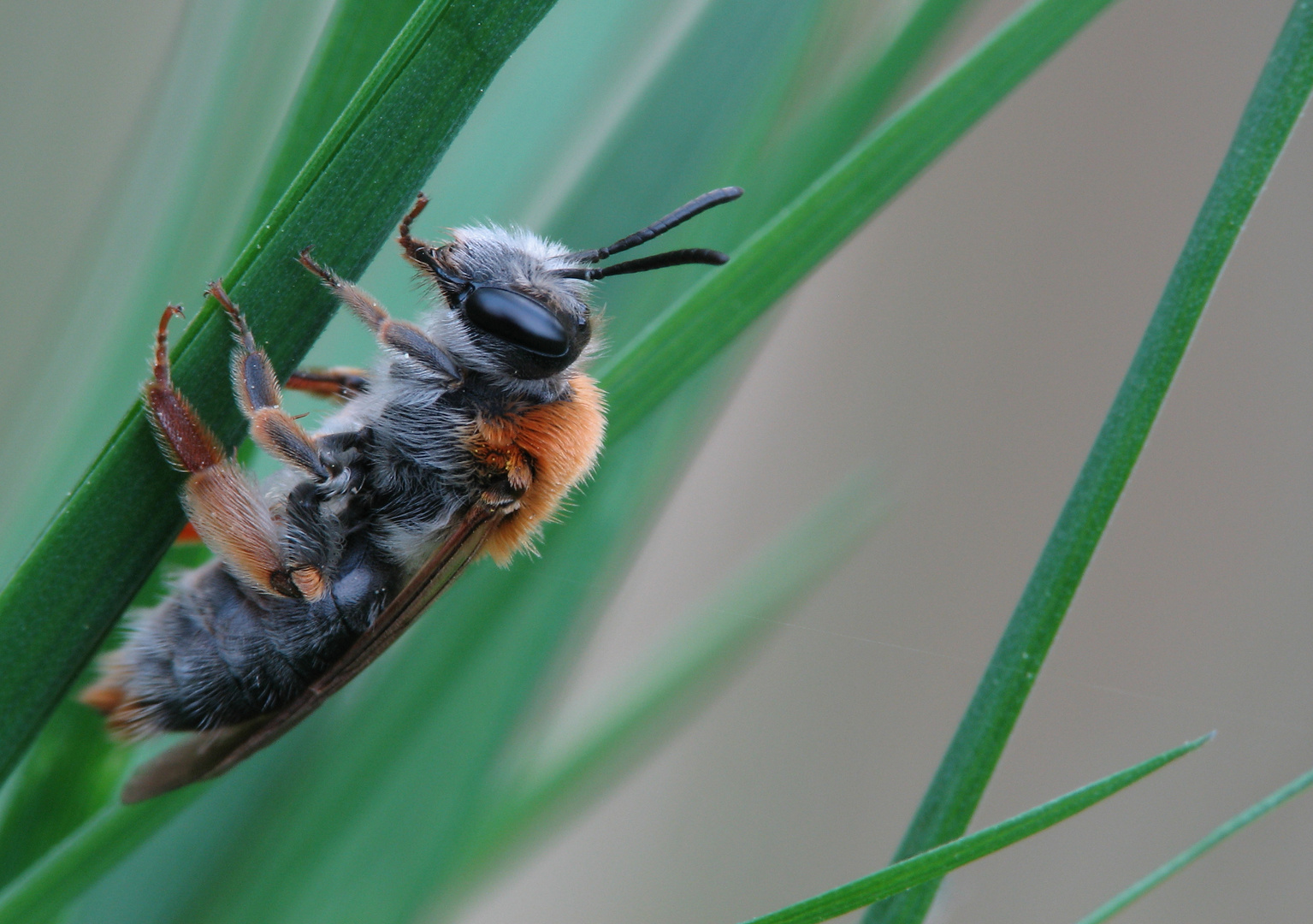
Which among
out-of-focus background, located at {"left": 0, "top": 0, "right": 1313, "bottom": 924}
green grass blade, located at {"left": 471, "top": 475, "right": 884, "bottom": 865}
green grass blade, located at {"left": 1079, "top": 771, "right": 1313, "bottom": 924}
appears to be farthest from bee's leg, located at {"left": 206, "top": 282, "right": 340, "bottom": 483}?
out-of-focus background, located at {"left": 0, "top": 0, "right": 1313, "bottom": 924}

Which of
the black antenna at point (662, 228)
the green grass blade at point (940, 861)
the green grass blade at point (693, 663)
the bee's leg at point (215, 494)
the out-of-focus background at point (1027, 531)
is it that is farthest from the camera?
the out-of-focus background at point (1027, 531)

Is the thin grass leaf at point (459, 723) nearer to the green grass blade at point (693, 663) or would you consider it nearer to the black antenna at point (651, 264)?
the green grass blade at point (693, 663)

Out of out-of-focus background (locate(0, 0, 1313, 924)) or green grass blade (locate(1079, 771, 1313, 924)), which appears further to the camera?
out-of-focus background (locate(0, 0, 1313, 924))

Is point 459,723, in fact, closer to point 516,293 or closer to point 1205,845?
point 516,293

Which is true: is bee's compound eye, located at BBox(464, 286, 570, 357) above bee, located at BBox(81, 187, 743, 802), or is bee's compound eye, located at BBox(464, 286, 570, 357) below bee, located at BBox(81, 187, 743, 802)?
above

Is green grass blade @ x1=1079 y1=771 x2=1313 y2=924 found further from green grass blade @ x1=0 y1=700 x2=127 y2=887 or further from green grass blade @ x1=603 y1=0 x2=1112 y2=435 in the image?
green grass blade @ x1=0 y1=700 x2=127 y2=887

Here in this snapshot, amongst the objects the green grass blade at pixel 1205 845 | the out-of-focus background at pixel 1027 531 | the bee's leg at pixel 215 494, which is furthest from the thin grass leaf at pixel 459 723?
the out-of-focus background at pixel 1027 531

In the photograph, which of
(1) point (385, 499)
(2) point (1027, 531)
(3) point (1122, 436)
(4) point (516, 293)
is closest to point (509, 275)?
(4) point (516, 293)
